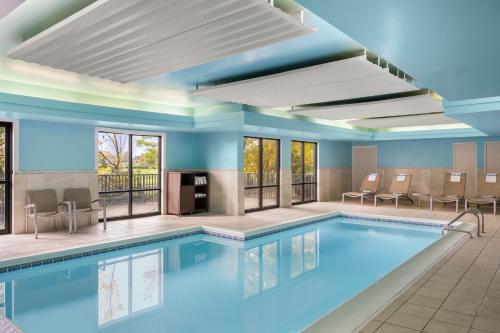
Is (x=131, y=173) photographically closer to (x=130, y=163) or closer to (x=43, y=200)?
(x=130, y=163)

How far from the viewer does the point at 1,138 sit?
7734 millimetres

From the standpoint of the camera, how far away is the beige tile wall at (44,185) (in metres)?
7.65

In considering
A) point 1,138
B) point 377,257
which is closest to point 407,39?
point 377,257

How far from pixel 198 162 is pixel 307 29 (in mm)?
8156

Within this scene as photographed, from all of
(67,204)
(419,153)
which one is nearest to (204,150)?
(67,204)

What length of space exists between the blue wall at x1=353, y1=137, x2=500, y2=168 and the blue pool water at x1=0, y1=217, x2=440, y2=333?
6216 millimetres

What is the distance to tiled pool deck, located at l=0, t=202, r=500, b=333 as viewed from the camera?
3109 millimetres

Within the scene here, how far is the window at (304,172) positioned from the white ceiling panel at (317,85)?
19.9 feet

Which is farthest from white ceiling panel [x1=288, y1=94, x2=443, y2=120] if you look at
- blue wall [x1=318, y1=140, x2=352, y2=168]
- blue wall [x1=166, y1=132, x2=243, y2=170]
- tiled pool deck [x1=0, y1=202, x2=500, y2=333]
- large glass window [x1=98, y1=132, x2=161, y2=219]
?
blue wall [x1=318, y1=140, x2=352, y2=168]

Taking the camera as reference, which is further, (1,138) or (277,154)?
(277,154)

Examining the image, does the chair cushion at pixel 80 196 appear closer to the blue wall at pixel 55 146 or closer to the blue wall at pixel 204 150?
the blue wall at pixel 55 146

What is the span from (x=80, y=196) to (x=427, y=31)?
7.65 metres

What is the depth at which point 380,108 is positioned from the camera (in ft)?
27.6

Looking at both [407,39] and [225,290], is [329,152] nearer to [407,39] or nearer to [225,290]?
[225,290]
